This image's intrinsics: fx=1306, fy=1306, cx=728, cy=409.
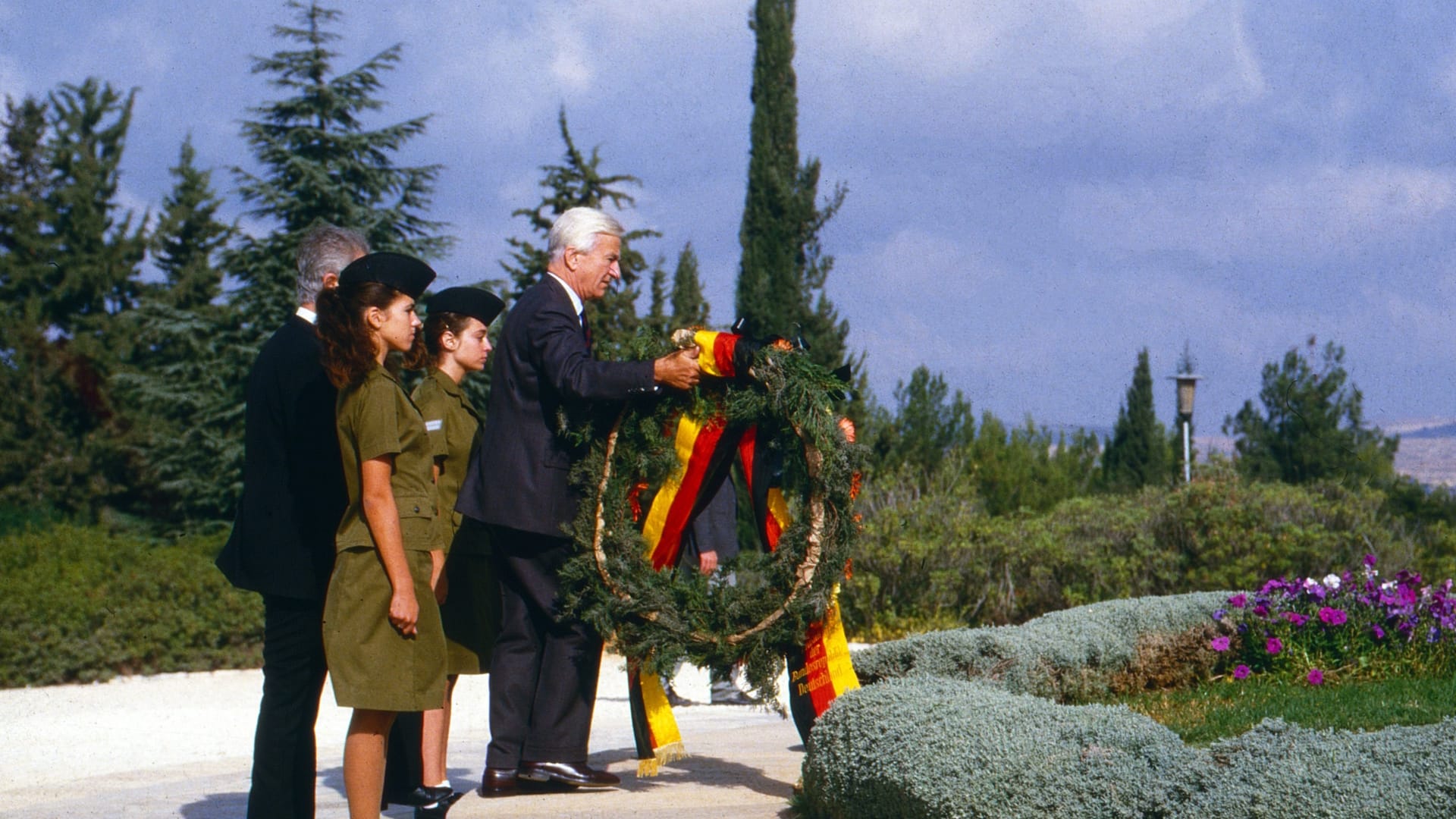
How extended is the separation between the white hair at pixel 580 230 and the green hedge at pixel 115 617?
6.87 meters

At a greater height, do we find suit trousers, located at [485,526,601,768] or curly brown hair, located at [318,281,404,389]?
curly brown hair, located at [318,281,404,389]

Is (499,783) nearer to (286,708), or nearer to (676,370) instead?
(286,708)

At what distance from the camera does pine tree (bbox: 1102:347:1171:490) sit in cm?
2744

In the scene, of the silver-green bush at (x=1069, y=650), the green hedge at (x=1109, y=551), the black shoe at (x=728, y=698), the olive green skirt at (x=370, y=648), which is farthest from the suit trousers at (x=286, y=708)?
the green hedge at (x=1109, y=551)

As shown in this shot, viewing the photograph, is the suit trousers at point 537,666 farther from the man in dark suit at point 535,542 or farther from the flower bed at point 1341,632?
the flower bed at point 1341,632

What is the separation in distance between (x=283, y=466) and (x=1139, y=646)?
4.32m

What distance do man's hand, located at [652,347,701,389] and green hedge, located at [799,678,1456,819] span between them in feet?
3.99

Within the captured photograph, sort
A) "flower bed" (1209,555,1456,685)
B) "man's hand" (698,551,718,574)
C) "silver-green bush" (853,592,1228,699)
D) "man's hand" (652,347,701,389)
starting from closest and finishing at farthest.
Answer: "man's hand" (652,347,701,389) → "man's hand" (698,551,718,574) → "silver-green bush" (853,592,1228,699) → "flower bed" (1209,555,1456,685)

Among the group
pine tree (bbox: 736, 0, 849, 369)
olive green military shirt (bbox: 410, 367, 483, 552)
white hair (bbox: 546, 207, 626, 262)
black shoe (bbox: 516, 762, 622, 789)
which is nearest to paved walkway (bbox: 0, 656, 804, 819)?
black shoe (bbox: 516, 762, 622, 789)

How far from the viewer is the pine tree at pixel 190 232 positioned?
26.0 meters

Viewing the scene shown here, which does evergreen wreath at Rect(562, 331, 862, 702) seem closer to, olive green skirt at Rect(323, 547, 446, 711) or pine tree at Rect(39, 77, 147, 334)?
olive green skirt at Rect(323, 547, 446, 711)

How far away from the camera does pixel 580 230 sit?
4805mm

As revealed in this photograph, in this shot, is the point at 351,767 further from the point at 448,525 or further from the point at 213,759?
the point at 213,759

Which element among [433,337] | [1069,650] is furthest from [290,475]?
[1069,650]
